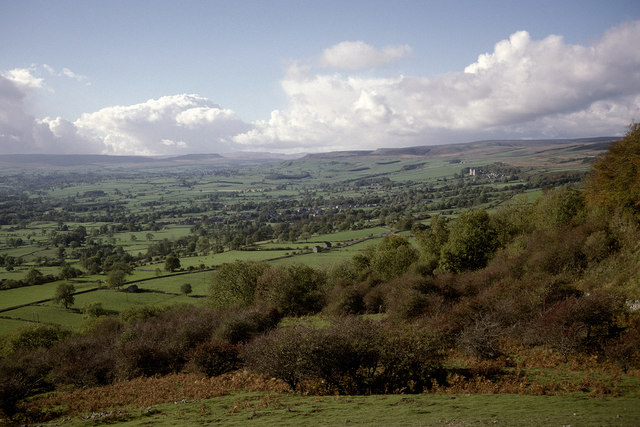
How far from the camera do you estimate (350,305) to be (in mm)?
39469

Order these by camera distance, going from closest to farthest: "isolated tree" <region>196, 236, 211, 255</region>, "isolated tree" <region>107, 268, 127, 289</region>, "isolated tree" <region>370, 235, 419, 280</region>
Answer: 1. "isolated tree" <region>370, 235, 419, 280</region>
2. "isolated tree" <region>107, 268, 127, 289</region>
3. "isolated tree" <region>196, 236, 211, 255</region>

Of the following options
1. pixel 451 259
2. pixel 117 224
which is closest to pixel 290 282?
pixel 451 259

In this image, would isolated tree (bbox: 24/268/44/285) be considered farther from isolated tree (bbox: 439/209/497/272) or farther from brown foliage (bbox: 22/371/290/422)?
isolated tree (bbox: 439/209/497/272)

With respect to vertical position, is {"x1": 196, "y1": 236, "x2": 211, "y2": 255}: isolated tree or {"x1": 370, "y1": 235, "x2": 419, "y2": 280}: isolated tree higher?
{"x1": 370, "y1": 235, "x2": 419, "y2": 280}: isolated tree

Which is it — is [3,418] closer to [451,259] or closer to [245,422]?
[245,422]

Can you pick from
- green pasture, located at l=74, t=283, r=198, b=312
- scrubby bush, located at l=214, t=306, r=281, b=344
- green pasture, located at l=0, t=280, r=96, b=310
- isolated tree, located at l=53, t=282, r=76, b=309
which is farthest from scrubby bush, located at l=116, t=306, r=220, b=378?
green pasture, located at l=0, t=280, r=96, b=310

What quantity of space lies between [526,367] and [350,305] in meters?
20.9

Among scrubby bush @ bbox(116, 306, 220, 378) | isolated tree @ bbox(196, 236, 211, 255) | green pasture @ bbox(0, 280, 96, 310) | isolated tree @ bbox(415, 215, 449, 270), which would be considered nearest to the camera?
scrubby bush @ bbox(116, 306, 220, 378)

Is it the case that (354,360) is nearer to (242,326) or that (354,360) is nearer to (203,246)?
(242,326)

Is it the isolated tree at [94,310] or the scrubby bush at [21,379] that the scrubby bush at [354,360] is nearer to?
the scrubby bush at [21,379]

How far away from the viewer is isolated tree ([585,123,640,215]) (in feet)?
109

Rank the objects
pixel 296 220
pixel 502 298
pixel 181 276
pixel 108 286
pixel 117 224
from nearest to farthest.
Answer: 1. pixel 502 298
2. pixel 108 286
3. pixel 181 276
4. pixel 296 220
5. pixel 117 224

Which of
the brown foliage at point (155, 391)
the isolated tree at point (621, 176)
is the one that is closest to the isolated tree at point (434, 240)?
the isolated tree at point (621, 176)

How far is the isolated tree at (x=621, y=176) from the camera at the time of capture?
33281mm
